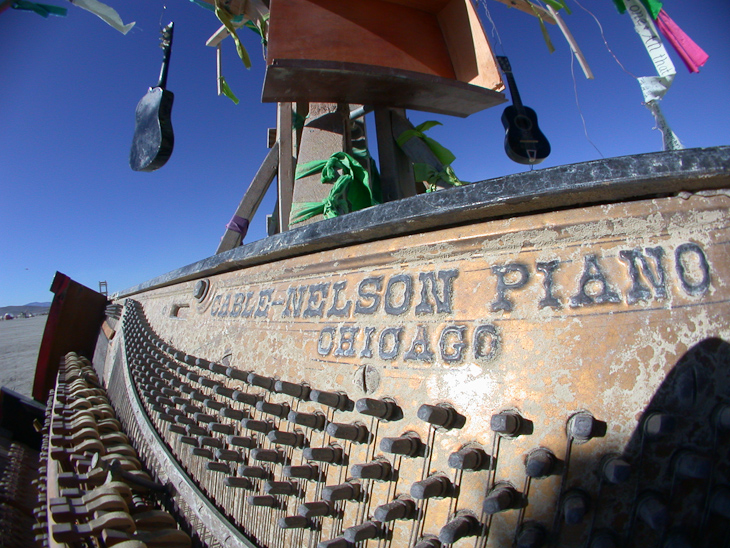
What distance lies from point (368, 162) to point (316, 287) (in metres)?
2.25

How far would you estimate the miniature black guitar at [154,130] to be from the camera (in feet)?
9.35

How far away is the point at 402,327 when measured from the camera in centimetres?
104

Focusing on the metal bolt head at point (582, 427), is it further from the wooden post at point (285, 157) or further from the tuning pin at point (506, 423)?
the wooden post at point (285, 157)

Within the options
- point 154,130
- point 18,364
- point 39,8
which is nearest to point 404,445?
point 154,130

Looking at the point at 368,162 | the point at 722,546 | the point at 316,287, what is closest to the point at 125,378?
the point at 316,287

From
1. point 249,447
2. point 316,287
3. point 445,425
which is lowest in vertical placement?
point 249,447

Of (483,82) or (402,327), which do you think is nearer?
(402,327)

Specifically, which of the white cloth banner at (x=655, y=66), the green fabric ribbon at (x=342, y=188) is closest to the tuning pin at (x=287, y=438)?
the green fabric ribbon at (x=342, y=188)

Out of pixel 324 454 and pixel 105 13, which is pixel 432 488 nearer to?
pixel 324 454

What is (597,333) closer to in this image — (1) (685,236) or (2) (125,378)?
(1) (685,236)

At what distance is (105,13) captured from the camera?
3.45 m

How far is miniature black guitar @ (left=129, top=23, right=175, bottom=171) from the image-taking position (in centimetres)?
285

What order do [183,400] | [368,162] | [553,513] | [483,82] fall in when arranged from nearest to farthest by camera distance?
[553,513]
[183,400]
[483,82]
[368,162]

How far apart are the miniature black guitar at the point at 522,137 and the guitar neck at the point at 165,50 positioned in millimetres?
2706
